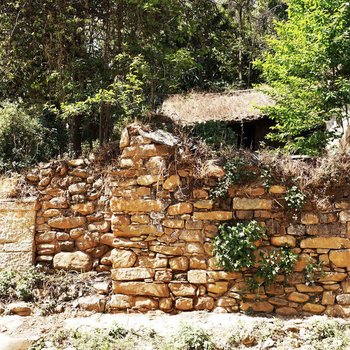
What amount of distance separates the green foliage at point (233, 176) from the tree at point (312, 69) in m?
2.61

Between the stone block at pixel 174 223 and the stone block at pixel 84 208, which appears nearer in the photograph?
the stone block at pixel 174 223

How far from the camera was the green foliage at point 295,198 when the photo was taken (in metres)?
4.76

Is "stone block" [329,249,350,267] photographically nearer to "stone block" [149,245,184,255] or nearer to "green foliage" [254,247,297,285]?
"green foliage" [254,247,297,285]

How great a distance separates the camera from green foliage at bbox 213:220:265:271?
15.4ft

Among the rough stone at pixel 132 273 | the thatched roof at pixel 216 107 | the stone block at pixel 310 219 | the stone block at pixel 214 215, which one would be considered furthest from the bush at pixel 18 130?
the stone block at pixel 310 219

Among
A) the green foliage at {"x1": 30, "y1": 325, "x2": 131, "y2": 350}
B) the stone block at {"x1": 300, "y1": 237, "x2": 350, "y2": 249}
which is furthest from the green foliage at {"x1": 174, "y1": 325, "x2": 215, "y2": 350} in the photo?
the stone block at {"x1": 300, "y1": 237, "x2": 350, "y2": 249}

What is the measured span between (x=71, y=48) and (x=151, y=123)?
127 inches

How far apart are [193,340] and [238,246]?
1.23 meters

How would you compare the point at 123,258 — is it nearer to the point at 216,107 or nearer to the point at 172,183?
the point at 172,183

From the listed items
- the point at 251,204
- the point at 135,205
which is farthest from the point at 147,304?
the point at 251,204

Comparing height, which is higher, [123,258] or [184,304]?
[123,258]

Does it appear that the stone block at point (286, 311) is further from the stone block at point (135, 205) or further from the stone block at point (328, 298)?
the stone block at point (135, 205)

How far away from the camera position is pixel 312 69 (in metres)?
7.42

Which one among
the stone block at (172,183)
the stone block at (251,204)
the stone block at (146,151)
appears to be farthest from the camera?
the stone block at (146,151)
